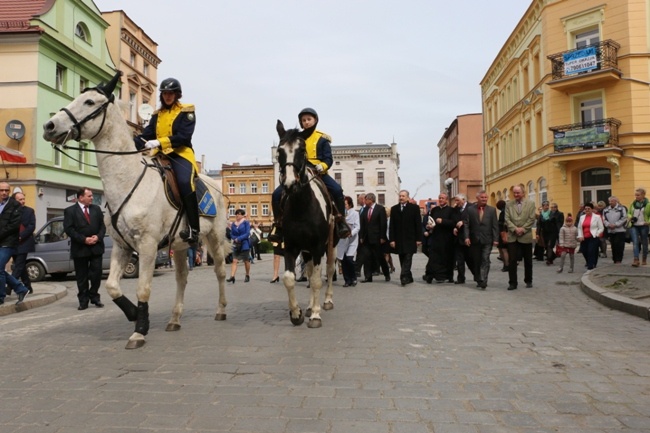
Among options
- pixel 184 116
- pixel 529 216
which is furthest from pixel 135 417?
pixel 529 216

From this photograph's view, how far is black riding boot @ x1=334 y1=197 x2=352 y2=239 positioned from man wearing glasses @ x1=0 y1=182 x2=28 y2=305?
573cm

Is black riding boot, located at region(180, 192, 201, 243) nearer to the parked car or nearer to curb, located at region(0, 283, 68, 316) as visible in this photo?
curb, located at region(0, 283, 68, 316)

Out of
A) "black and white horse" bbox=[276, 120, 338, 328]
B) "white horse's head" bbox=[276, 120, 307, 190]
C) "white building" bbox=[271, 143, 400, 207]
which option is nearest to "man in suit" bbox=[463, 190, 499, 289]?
"black and white horse" bbox=[276, 120, 338, 328]

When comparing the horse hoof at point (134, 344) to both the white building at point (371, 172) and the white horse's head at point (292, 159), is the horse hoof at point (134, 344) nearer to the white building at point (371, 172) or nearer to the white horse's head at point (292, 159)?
the white horse's head at point (292, 159)

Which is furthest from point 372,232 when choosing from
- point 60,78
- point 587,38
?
point 60,78

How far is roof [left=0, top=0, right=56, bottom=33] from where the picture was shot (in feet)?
86.4

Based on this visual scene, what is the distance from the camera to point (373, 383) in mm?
4016

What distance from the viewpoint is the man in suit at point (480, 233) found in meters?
11.2

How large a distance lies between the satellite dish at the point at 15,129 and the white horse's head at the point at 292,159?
2465 centimetres

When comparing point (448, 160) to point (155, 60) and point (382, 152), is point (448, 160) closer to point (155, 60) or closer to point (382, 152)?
point (382, 152)

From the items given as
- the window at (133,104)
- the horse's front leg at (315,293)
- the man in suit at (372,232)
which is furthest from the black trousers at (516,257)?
the window at (133,104)

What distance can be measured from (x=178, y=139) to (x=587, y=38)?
2808 centimetres

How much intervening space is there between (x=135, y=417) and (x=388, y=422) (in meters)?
1.66

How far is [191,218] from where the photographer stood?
6414mm
